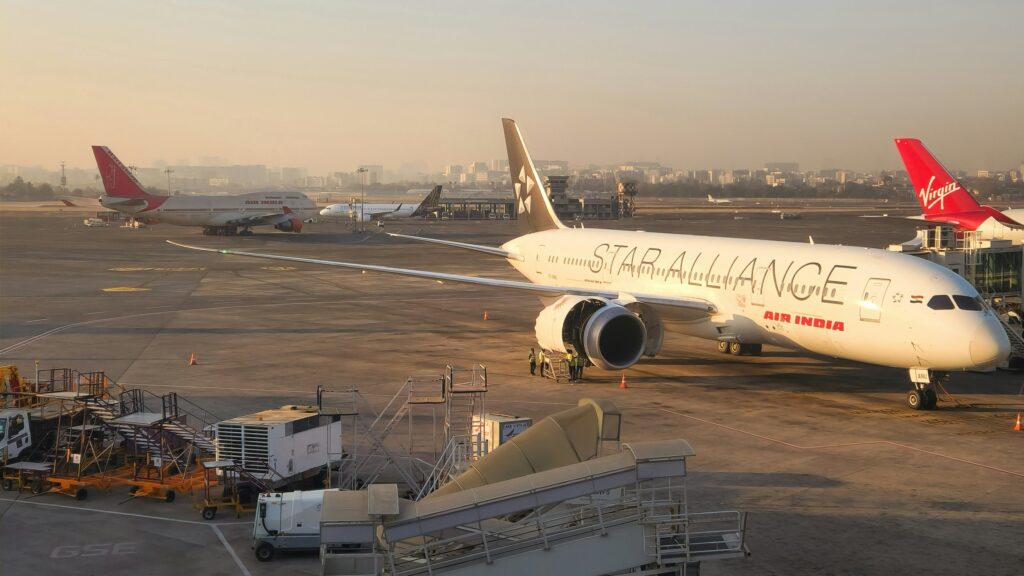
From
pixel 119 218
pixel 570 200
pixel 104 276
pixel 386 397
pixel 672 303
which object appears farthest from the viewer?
pixel 119 218

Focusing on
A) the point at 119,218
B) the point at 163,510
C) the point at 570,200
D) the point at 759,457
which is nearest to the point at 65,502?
the point at 163,510

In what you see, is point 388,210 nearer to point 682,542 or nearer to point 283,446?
point 283,446

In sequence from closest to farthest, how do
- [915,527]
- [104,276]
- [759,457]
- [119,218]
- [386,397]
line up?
1. [915,527]
2. [759,457]
3. [386,397]
4. [104,276]
5. [119,218]

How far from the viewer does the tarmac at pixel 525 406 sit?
1647 centimetres

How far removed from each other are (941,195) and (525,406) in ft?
95.5

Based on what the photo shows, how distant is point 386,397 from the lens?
2778cm

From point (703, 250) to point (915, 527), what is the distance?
16.0 metres

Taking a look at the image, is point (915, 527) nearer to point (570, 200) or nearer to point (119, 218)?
point (570, 200)

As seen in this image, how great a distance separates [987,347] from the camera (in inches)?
926

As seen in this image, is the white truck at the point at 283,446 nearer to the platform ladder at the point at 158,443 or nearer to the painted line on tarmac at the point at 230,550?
the platform ladder at the point at 158,443

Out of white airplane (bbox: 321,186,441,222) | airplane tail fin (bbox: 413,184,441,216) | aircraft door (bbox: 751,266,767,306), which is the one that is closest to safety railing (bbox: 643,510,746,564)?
aircraft door (bbox: 751,266,767,306)

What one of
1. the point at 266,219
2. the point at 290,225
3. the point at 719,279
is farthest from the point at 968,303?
the point at 266,219

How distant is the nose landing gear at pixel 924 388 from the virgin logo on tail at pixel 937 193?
75.2 ft

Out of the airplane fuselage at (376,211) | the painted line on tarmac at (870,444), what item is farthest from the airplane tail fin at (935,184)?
the airplane fuselage at (376,211)
